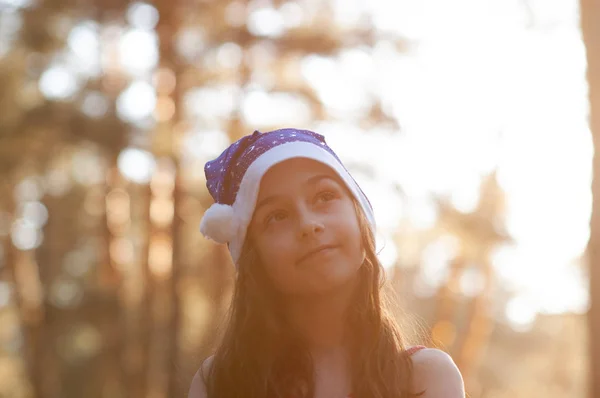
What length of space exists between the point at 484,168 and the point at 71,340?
1026cm

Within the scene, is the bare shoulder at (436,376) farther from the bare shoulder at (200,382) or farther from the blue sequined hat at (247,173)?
the bare shoulder at (200,382)

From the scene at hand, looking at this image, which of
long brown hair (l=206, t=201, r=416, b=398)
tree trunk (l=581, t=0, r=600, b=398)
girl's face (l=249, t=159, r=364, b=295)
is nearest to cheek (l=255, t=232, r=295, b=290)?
girl's face (l=249, t=159, r=364, b=295)

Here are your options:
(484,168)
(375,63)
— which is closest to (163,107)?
(375,63)

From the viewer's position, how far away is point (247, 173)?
95.4 inches

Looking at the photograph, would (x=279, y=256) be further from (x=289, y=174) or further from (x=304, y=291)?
(x=289, y=174)

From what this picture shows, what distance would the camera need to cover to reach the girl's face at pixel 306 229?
7.41 ft

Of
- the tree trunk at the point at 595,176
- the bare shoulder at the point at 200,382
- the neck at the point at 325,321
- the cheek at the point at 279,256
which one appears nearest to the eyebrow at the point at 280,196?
the cheek at the point at 279,256

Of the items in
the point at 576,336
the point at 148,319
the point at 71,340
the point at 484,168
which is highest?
the point at 484,168

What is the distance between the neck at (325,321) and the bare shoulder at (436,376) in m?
0.25

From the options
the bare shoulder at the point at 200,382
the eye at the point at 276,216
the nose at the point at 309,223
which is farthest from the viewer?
the bare shoulder at the point at 200,382

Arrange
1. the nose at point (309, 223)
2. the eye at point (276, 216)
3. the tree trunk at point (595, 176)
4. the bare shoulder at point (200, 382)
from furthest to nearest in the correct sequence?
the tree trunk at point (595, 176) → the bare shoulder at point (200, 382) → the eye at point (276, 216) → the nose at point (309, 223)

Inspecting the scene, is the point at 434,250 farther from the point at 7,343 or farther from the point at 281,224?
the point at 7,343

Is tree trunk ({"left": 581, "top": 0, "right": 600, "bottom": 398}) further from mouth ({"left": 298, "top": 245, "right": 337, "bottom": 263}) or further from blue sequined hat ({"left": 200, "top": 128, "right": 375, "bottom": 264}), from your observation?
mouth ({"left": 298, "top": 245, "right": 337, "bottom": 263})

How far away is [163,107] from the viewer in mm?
11266
